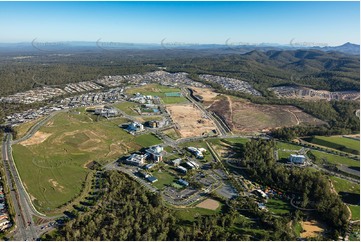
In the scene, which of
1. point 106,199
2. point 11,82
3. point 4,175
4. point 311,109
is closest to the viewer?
point 106,199

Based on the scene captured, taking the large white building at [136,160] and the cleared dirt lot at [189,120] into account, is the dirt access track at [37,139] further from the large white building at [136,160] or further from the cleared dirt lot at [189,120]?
the cleared dirt lot at [189,120]

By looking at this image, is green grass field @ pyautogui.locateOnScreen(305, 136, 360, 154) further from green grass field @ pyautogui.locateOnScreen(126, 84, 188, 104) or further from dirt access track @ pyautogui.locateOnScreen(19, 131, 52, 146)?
dirt access track @ pyautogui.locateOnScreen(19, 131, 52, 146)

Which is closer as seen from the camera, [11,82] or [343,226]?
[343,226]

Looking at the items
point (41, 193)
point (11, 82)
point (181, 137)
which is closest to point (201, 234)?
point (41, 193)

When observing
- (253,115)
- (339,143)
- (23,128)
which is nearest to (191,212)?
(339,143)

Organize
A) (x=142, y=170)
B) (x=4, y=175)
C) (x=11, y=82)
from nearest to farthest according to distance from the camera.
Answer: (x=4, y=175), (x=142, y=170), (x=11, y=82)

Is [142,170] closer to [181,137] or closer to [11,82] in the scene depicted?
[181,137]

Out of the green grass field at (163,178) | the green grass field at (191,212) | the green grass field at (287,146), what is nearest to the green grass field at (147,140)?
the green grass field at (163,178)
